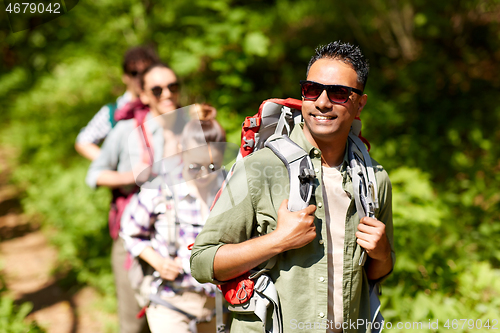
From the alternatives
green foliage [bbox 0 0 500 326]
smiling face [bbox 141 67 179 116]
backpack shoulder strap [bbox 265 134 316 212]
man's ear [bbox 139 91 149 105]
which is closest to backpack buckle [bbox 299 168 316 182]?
backpack shoulder strap [bbox 265 134 316 212]

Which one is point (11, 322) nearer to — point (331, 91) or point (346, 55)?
point (331, 91)

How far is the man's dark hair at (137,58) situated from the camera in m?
3.56

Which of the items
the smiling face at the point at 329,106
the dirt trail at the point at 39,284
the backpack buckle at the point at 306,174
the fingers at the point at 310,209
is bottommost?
the dirt trail at the point at 39,284

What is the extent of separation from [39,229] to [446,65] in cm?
844

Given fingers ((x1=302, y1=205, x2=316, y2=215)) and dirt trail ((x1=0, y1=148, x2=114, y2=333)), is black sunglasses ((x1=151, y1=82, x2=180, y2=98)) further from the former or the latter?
dirt trail ((x1=0, y1=148, x2=114, y2=333))

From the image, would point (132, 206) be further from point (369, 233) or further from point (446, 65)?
point (446, 65)

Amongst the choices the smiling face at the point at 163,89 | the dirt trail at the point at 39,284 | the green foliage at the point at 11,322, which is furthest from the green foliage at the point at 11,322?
the smiling face at the point at 163,89

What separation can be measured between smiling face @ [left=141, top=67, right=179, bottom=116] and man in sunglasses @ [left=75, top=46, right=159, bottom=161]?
583mm

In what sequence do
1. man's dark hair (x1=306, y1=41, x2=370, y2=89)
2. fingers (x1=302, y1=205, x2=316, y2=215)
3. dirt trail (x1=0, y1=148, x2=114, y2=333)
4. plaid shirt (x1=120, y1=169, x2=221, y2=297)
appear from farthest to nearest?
dirt trail (x1=0, y1=148, x2=114, y2=333)
plaid shirt (x1=120, y1=169, x2=221, y2=297)
man's dark hair (x1=306, y1=41, x2=370, y2=89)
fingers (x1=302, y1=205, x2=316, y2=215)

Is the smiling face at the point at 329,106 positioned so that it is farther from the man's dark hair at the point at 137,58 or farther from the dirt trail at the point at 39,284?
the dirt trail at the point at 39,284

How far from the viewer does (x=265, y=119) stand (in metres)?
1.75

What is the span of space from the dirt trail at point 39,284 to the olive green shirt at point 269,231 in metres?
2.69

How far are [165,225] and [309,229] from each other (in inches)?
43.7

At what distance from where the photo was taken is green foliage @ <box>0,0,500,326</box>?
11.7ft
